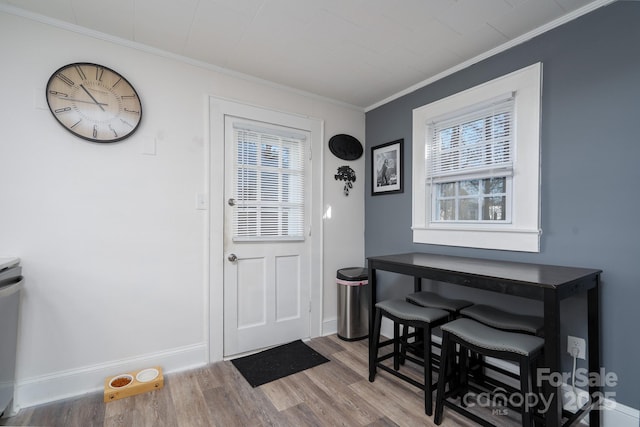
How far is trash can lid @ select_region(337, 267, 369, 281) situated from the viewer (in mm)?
2865

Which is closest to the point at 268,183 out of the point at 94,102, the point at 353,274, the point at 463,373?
the point at 353,274

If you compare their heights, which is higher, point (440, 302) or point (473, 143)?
point (473, 143)

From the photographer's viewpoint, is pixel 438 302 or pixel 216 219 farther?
pixel 216 219

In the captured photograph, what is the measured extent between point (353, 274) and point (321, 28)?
2.09 m

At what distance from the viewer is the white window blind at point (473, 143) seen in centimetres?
212

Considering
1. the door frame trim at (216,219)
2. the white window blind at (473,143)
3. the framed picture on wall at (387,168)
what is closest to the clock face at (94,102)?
the door frame trim at (216,219)

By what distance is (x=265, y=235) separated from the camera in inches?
106

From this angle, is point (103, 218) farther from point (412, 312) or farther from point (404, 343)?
point (404, 343)

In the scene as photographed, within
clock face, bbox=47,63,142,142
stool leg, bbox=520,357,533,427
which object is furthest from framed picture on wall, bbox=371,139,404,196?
clock face, bbox=47,63,142,142

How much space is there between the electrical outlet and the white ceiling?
194 centimetres

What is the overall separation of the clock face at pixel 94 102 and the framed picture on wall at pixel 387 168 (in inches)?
85.6

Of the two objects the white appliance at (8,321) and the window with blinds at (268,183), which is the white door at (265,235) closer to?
the window with blinds at (268,183)

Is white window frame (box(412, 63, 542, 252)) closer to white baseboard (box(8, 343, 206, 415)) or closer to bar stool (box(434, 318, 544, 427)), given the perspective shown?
bar stool (box(434, 318, 544, 427))

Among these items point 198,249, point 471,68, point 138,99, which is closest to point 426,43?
point 471,68
